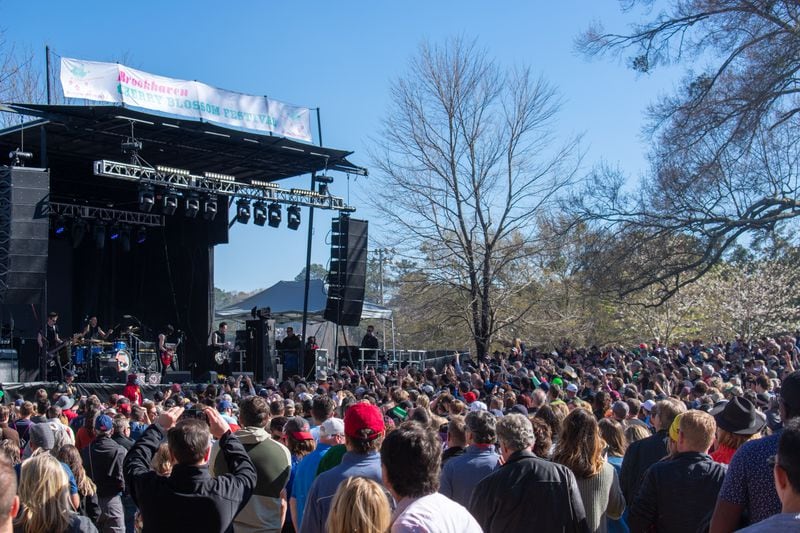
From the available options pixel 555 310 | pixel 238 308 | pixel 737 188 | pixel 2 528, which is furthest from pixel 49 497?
pixel 555 310

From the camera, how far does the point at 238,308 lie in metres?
31.0

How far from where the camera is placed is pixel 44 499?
378 centimetres

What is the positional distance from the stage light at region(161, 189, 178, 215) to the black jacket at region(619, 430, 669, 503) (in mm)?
15304

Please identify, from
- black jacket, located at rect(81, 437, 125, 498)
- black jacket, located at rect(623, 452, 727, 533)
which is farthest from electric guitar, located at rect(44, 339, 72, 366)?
black jacket, located at rect(623, 452, 727, 533)

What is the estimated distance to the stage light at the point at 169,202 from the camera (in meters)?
19.2

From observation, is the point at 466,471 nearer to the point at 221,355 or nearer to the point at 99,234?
the point at 221,355

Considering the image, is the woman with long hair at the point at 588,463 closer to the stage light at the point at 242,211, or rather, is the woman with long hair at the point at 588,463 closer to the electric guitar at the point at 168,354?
the stage light at the point at 242,211

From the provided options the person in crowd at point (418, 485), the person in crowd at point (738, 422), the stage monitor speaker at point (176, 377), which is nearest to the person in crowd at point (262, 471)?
the person in crowd at point (418, 485)

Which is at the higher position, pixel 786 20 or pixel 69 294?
pixel 786 20

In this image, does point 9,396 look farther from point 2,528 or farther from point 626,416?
point 2,528

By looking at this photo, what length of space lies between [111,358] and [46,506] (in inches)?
699

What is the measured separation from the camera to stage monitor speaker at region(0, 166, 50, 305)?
55.6ft

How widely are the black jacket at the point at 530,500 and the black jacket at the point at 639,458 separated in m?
1.39

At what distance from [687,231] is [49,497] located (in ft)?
59.5
